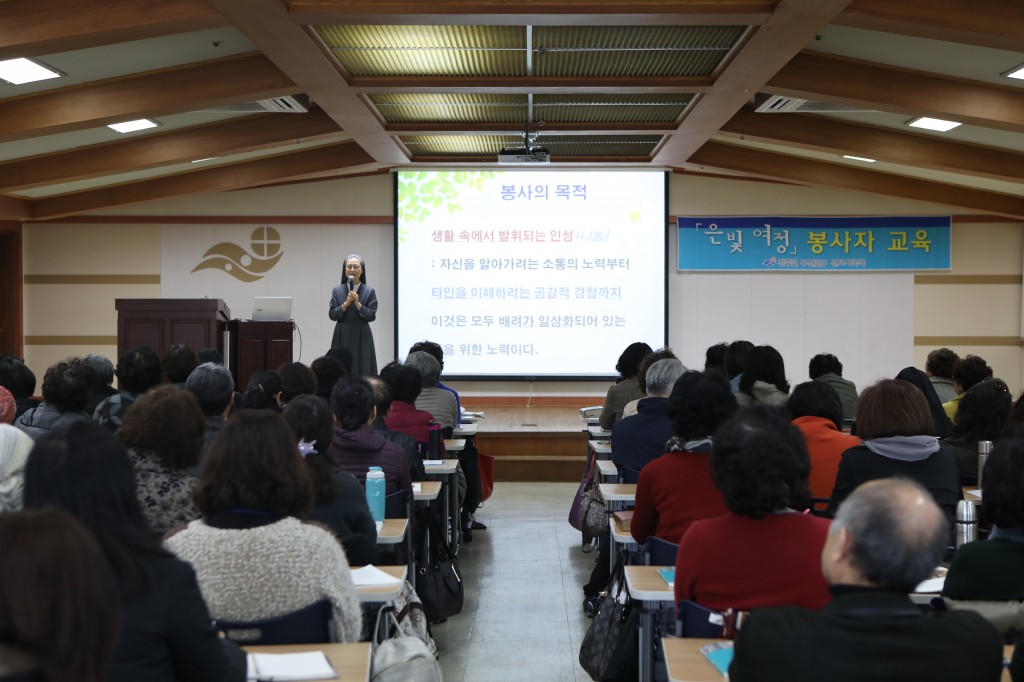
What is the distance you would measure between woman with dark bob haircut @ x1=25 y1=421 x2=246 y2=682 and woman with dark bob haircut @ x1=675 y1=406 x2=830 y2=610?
118 cm

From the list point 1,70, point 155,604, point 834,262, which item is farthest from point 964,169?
point 155,604

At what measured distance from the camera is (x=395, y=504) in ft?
13.2

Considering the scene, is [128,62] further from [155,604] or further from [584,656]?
[155,604]

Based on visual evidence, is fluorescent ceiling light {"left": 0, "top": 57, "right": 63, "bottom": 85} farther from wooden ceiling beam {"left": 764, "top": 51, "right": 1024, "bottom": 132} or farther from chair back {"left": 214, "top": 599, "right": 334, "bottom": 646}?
chair back {"left": 214, "top": 599, "right": 334, "bottom": 646}

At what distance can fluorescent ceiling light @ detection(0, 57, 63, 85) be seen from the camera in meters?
6.18

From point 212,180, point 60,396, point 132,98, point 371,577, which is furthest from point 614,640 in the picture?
point 212,180

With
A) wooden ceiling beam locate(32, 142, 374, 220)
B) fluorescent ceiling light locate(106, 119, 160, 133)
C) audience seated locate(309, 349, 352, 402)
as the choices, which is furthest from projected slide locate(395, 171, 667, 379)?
audience seated locate(309, 349, 352, 402)

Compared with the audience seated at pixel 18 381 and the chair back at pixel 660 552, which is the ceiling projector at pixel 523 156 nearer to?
the audience seated at pixel 18 381

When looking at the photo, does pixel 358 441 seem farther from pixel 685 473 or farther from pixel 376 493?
pixel 685 473

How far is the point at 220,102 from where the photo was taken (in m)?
7.01

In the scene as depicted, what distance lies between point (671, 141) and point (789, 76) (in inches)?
85.9

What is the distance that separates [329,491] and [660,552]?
3.43 ft

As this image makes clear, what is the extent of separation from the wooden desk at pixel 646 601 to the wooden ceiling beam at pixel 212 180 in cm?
786

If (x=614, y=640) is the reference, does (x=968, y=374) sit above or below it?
above
